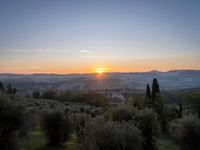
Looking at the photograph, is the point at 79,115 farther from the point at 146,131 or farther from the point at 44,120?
the point at 146,131

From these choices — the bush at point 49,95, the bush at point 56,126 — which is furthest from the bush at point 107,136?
the bush at point 49,95

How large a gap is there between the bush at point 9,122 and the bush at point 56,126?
769 cm

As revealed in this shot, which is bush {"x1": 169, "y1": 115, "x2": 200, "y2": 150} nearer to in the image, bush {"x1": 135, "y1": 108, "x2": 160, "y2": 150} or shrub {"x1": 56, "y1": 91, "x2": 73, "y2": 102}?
bush {"x1": 135, "y1": 108, "x2": 160, "y2": 150}

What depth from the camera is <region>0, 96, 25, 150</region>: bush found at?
1909 centimetres

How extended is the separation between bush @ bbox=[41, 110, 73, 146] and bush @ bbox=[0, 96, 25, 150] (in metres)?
7.69

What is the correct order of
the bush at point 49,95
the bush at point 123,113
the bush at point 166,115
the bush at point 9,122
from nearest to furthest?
the bush at point 9,122 → the bush at point 123,113 → the bush at point 166,115 → the bush at point 49,95

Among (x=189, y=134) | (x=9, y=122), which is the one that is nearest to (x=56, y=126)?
(x=9, y=122)

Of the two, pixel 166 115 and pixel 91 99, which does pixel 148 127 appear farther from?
pixel 91 99

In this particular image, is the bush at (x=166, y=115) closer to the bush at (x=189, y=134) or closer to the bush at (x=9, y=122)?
the bush at (x=189, y=134)

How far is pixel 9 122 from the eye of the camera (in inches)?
757

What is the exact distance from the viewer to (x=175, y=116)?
6234 centimetres

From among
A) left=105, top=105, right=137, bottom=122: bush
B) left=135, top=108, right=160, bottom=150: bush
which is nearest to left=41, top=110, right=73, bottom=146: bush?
left=105, top=105, right=137, bottom=122: bush

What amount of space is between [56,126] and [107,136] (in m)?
14.7

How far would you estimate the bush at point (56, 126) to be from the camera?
1071 inches
